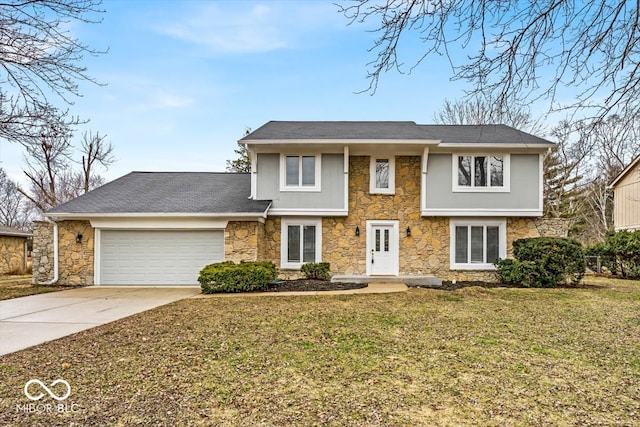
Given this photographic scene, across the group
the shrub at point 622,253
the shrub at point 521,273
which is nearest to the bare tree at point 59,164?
the shrub at point 521,273

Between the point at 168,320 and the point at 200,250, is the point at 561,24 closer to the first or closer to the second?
the point at 168,320

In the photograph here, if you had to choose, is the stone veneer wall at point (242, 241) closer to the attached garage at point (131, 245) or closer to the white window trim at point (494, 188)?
the attached garage at point (131, 245)

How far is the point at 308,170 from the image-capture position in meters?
13.7

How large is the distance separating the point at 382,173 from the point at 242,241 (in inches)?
209

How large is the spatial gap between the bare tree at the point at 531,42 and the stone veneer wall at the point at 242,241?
9202 mm

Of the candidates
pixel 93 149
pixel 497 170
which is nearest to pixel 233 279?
pixel 497 170

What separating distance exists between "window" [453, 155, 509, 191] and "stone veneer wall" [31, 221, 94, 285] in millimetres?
12302

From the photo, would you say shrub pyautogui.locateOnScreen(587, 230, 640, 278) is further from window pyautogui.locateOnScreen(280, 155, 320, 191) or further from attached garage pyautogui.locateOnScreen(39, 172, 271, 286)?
attached garage pyautogui.locateOnScreen(39, 172, 271, 286)

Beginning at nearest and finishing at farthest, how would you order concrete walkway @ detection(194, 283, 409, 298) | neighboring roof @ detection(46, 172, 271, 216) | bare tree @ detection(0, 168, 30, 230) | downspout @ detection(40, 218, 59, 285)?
concrete walkway @ detection(194, 283, 409, 298) → neighboring roof @ detection(46, 172, 271, 216) → downspout @ detection(40, 218, 59, 285) → bare tree @ detection(0, 168, 30, 230)

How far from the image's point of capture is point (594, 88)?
4.10 metres

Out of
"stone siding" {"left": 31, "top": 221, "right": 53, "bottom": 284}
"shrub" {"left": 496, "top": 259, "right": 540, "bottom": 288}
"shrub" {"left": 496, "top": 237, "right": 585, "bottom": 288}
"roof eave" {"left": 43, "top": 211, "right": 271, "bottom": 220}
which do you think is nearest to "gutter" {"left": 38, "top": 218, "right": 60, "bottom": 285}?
"stone siding" {"left": 31, "top": 221, "right": 53, "bottom": 284}

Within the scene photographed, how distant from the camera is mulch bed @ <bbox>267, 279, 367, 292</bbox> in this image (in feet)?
38.0

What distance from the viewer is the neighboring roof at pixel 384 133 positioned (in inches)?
517

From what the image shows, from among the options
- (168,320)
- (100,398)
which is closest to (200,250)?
(168,320)
